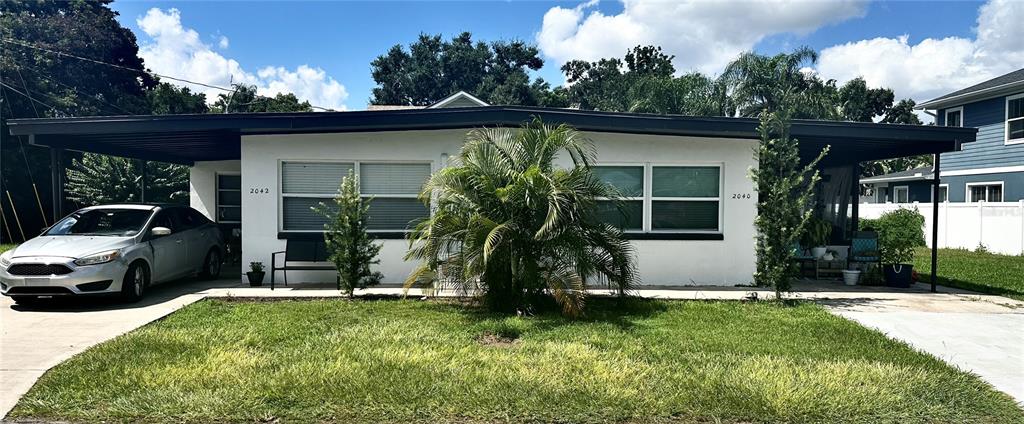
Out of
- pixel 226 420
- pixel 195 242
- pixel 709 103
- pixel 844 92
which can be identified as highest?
pixel 844 92

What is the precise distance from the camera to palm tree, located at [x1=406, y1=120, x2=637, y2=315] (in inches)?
276

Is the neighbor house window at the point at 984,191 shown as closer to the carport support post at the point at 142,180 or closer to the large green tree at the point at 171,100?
the carport support post at the point at 142,180

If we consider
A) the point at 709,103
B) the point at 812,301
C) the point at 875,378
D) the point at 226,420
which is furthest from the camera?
the point at 709,103

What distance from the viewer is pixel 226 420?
13.2 feet

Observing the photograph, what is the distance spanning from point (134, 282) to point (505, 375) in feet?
20.9

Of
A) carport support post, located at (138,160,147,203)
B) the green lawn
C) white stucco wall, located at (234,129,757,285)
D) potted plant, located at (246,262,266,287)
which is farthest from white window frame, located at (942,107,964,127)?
Answer: carport support post, located at (138,160,147,203)

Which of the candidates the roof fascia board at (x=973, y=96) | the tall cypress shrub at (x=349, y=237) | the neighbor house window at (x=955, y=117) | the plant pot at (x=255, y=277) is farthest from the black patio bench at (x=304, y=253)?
the neighbor house window at (x=955, y=117)

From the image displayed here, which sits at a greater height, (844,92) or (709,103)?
(844,92)

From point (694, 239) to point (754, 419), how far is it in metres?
6.03

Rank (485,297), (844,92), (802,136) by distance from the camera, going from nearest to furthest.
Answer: (485,297), (802,136), (844,92)

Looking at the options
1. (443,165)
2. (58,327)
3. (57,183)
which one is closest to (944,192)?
(443,165)

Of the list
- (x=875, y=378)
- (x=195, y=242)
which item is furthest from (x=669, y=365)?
(x=195, y=242)

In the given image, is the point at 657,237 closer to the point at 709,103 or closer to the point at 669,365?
the point at 669,365

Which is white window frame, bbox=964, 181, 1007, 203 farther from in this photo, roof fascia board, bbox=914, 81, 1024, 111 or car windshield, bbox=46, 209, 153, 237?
car windshield, bbox=46, 209, 153, 237
